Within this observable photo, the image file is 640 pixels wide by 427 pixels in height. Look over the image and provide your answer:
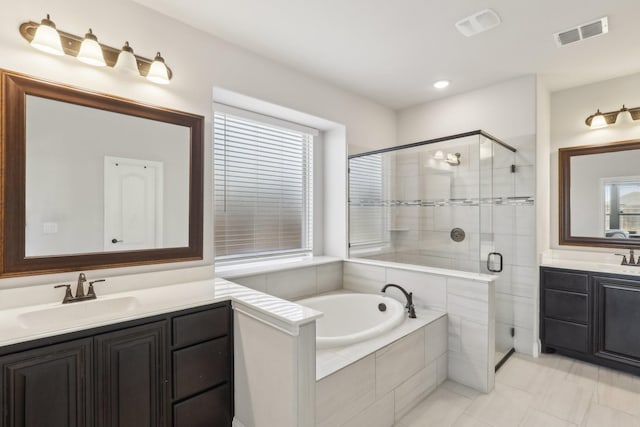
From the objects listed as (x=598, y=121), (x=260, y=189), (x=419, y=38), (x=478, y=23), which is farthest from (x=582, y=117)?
(x=260, y=189)

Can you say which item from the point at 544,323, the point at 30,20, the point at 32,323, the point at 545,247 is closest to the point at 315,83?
the point at 30,20

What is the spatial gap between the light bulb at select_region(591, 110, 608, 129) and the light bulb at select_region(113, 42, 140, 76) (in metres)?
3.93

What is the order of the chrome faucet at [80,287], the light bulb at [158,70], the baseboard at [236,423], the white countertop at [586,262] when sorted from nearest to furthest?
the chrome faucet at [80,287] → the baseboard at [236,423] → the light bulb at [158,70] → the white countertop at [586,262]

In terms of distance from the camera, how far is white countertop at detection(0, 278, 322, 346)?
4.32ft

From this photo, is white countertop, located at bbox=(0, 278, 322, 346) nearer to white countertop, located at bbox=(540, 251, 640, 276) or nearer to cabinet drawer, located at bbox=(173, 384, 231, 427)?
cabinet drawer, located at bbox=(173, 384, 231, 427)

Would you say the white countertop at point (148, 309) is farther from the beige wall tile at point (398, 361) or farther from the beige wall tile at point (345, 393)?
the beige wall tile at point (398, 361)

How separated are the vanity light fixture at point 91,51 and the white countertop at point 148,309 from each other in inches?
51.5

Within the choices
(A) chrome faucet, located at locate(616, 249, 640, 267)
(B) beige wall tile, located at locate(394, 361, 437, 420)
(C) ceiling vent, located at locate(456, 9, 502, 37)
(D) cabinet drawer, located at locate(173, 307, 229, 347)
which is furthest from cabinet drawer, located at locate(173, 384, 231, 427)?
(A) chrome faucet, located at locate(616, 249, 640, 267)

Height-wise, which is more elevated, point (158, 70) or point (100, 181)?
point (158, 70)

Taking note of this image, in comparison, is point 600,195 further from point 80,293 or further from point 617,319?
point 80,293

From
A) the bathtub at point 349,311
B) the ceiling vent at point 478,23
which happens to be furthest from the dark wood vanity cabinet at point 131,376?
the ceiling vent at point 478,23

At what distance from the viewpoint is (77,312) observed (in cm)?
166

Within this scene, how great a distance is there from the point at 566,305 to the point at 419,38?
103 inches

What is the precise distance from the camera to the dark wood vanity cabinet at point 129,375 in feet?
4.05
